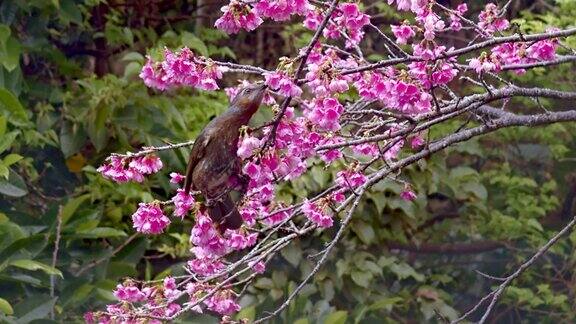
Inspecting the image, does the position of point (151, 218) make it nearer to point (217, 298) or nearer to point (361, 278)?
point (217, 298)

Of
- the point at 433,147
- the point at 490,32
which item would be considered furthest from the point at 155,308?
the point at 490,32

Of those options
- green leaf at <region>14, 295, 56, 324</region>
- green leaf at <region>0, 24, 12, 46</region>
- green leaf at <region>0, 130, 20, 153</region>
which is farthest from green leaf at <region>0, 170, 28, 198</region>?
green leaf at <region>0, 24, 12, 46</region>

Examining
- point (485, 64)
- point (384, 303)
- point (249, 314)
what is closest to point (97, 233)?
point (249, 314)

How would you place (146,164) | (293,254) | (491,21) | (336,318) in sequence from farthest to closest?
(293,254) → (336,318) → (491,21) → (146,164)

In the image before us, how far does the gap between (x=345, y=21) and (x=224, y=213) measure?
1.51ft

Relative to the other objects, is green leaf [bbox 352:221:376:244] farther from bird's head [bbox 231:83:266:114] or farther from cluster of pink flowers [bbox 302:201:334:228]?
bird's head [bbox 231:83:266:114]

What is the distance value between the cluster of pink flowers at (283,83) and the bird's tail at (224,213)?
324 mm

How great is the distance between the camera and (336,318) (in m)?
3.42

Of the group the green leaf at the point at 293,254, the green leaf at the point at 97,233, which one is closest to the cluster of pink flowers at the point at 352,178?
the green leaf at the point at 97,233

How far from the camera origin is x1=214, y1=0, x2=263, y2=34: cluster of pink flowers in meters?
1.79

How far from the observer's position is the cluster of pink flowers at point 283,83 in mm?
1661

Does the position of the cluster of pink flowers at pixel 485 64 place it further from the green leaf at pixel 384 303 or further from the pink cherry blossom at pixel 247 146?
the green leaf at pixel 384 303

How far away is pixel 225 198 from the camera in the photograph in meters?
1.93

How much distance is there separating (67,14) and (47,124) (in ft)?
1.27
